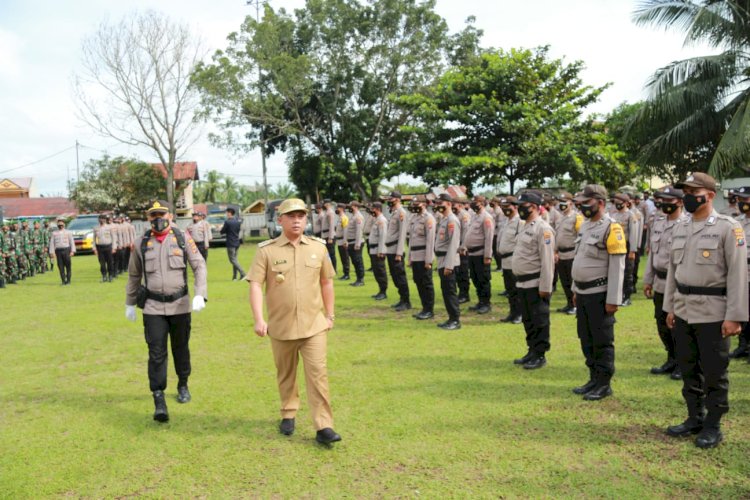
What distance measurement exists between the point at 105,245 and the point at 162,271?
12418mm

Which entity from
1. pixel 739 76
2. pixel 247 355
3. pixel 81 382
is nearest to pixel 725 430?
pixel 247 355

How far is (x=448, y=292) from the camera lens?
8.81 metres

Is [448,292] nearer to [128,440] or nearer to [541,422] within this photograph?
[541,422]

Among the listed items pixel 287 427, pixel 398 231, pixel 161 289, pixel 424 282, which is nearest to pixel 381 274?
pixel 398 231

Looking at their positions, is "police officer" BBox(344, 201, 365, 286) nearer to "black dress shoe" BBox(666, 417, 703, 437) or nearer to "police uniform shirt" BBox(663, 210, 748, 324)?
"police uniform shirt" BBox(663, 210, 748, 324)

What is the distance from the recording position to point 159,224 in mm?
5430

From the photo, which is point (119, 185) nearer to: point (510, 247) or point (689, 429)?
point (510, 247)

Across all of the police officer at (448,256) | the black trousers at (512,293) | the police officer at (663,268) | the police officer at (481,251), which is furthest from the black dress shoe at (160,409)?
the police officer at (481,251)

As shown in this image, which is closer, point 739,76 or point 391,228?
point 391,228

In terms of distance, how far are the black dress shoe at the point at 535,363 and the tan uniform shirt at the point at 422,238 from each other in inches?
119

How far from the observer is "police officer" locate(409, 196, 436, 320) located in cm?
931

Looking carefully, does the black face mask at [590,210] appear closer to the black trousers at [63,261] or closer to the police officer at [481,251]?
the police officer at [481,251]

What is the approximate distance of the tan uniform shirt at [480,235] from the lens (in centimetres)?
1037

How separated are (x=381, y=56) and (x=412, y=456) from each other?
29.3 metres
